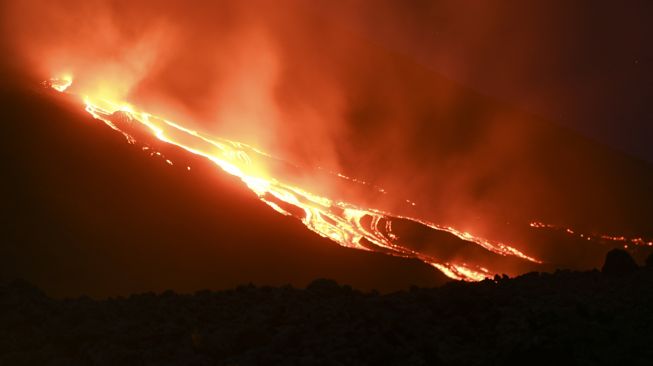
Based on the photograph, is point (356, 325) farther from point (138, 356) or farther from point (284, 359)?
point (138, 356)

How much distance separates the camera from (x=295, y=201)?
36.5 ft

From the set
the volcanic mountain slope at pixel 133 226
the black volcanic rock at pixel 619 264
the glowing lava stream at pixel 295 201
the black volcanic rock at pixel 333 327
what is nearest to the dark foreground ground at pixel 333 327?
the black volcanic rock at pixel 333 327

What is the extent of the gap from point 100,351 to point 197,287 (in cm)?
374

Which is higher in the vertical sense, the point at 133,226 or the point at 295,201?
the point at 295,201

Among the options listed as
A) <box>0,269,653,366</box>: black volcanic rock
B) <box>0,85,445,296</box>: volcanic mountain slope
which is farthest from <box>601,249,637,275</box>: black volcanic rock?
<box>0,85,445,296</box>: volcanic mountain slope

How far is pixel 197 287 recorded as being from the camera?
7945mm

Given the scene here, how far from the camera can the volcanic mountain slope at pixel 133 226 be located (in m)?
7.83

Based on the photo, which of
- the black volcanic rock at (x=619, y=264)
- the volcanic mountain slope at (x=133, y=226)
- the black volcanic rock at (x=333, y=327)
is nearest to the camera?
the black volcanic rock at (x=333, y=327)

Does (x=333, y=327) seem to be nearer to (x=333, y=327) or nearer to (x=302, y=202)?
(x=333, y=327)

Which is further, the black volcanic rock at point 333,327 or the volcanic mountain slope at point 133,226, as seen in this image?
the volcanic mountain slope at point 133,226

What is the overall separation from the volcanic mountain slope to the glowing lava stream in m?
0.30

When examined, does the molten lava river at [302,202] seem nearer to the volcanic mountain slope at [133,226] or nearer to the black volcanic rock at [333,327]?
the volcanic mountain slope at [133,226]

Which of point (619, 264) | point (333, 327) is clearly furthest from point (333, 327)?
point (619, 264)

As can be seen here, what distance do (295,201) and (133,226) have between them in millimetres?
2889
